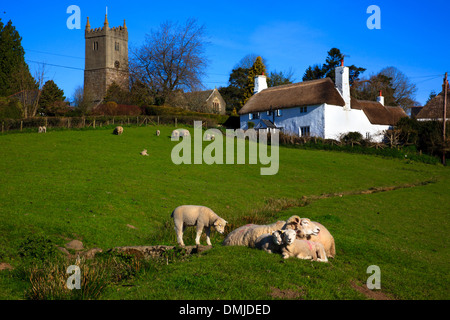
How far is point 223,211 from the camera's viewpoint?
730 inches

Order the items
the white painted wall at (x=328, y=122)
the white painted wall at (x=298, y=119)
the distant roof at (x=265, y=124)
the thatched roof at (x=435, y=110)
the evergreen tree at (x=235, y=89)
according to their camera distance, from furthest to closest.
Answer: the evergreen tree at (x=235, y=89)
the thatched roof at (x=435, y=110)
the distant roof at (x=265, y=124)
the white painted wall at (x=298, y=119)
the white painted wall at (x=328, y=122)

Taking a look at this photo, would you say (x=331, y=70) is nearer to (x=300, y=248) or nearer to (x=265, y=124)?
(x=265, y=124)

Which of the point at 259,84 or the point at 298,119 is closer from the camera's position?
the point at 298,119

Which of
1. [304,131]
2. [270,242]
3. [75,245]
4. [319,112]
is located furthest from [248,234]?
[304,131]

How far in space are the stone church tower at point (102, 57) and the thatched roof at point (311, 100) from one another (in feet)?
167

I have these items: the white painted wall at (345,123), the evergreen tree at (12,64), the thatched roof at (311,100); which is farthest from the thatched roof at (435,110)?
the evergreen tree at (12,64)

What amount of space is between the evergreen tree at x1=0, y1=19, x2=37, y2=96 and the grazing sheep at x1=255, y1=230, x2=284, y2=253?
200ft

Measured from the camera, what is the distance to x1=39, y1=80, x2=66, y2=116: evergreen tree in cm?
6038

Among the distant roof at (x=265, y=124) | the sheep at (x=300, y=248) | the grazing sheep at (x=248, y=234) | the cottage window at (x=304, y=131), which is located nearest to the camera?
the sheep at (x=300, y=248)

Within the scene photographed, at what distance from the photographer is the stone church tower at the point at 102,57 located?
98.8m

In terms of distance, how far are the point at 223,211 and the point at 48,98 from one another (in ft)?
174

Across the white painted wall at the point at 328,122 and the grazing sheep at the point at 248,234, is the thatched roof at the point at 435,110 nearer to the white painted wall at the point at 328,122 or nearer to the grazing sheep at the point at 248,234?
the white painted wall at the point at 328,122
